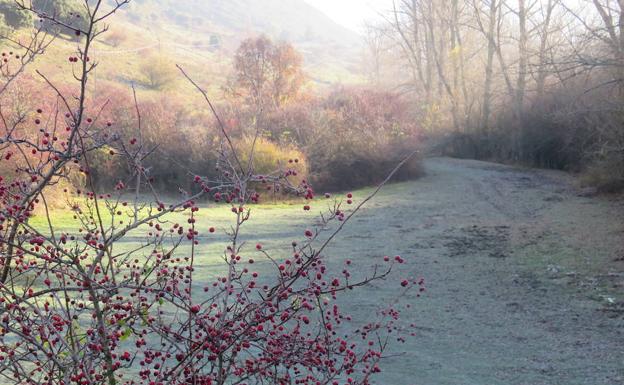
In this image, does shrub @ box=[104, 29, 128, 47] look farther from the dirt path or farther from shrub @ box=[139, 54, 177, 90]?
the dirt path

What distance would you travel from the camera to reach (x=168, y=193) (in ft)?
59.4

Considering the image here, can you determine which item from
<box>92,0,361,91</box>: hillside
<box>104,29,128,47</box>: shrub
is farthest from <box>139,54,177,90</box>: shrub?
<box>104,29,128,47</box>: shrub

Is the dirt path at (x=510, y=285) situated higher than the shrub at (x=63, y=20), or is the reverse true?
the shrub at (x=63, y=20)

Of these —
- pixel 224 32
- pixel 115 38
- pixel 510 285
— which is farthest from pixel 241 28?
pixel 510 285

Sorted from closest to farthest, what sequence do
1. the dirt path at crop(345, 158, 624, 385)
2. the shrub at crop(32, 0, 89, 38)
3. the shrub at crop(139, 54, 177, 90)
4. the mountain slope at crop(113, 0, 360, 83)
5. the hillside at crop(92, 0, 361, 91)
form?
the shrub at crop(32, 0, 89, 38) → the dirt path at crop(345, 158, 624, 385) → the shrub at crop(139, 54, 177, 90) → the hillside at crop(92, 0, 361, 91) → the mountain slope at crop(113, 0, 360, 83)

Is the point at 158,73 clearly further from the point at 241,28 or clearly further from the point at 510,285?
the point at 241,28

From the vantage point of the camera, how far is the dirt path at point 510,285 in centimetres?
539

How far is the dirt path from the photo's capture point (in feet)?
17.7

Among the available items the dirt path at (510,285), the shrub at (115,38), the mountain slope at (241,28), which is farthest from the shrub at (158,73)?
the dirt path at (510,285)

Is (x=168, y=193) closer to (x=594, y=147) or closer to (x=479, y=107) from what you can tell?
(x=594, y=147)

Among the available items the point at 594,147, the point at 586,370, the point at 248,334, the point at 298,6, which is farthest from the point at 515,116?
the point at 298,6

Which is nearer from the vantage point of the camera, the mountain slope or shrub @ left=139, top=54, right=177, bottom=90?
shrub @ left=139, top=54, right=177, bottom=90

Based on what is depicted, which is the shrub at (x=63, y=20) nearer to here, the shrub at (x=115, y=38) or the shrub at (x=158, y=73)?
the shrub at (x=158, y=73)

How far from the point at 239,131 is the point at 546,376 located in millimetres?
15748
